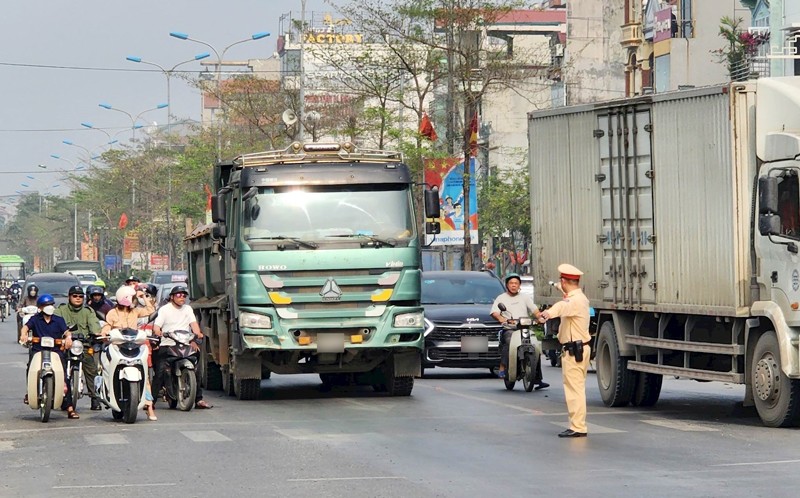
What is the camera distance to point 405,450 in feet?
45.9

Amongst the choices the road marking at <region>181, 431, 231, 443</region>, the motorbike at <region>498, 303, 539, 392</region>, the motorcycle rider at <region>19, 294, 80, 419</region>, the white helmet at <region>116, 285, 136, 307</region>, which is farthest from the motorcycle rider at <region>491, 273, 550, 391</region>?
the road marking at <region>181, 431, 231, 443</region>

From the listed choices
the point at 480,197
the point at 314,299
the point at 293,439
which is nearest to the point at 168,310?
the point at 314,299

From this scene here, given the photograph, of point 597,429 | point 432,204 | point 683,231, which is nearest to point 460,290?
point 432,204

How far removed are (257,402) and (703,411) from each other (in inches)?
230

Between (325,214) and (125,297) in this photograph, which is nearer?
(125,297)

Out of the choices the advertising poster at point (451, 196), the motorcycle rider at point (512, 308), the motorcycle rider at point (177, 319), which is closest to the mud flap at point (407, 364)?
the motorcycle rider at point (512, 308)

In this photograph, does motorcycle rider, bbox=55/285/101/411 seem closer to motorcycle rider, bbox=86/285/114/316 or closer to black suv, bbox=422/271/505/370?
motorcycle rider, bbox=86/285/114/316

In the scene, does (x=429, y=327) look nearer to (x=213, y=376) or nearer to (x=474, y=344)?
(x=474, y=344)

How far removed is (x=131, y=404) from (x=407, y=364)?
458 centimetres

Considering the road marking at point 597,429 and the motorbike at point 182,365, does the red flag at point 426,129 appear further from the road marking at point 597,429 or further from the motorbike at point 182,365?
the road marking at point 597,429

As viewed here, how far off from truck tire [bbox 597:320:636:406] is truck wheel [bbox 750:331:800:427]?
2.79 metres

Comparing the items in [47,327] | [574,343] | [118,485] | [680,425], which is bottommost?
[680,425]

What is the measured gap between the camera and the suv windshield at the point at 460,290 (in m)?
26.0

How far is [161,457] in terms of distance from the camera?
13.8 m
